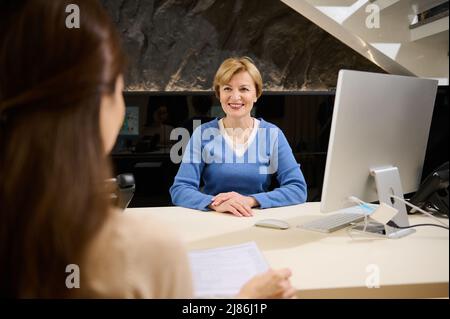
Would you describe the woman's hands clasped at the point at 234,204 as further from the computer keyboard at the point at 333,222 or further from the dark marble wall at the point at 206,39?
the dark marble wall at the point at 206,39

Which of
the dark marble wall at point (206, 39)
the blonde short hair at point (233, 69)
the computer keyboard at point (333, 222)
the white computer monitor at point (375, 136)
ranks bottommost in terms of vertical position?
the computer keyboard at point (333, 222)

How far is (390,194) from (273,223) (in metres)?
0.33

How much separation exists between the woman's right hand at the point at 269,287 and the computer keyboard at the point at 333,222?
45 centimetres

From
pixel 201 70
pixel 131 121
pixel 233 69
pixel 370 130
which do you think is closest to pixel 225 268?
pixel 370 130

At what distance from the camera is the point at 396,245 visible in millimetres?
1052

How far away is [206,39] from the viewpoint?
286cm

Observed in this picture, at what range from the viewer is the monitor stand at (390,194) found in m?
1.11

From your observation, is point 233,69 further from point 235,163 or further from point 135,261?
point 135,261


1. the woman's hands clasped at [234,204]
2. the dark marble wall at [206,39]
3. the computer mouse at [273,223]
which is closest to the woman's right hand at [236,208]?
the woman's hands clasped at [234,204]

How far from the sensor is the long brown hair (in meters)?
0.55

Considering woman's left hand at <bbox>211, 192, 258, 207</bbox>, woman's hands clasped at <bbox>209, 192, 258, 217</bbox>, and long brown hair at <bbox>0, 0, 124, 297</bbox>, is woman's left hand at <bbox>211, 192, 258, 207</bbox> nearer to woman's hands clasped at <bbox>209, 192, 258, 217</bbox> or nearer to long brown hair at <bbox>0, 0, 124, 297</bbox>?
woman's hands clasped at <bbox>209, 192, 258, 217</bbox>

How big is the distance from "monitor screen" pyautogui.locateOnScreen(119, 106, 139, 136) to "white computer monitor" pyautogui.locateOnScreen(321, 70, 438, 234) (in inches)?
76.0

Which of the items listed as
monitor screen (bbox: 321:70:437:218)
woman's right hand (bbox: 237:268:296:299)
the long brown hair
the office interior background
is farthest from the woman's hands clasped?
Answer: the office interior background

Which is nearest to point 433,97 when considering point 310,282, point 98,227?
point 310,282
